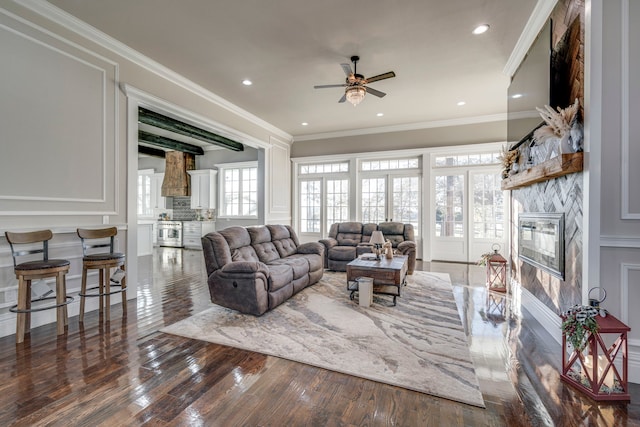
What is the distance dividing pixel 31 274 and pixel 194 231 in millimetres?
Answer: 6322

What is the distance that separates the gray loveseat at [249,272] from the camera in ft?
10.3

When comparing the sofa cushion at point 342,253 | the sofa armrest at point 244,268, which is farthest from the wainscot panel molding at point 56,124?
the sofa cushion at point 342,253

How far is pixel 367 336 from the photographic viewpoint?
268cm

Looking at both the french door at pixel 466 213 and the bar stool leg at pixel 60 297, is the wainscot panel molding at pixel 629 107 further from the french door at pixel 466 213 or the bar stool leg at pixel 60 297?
the bar stool leg at pixel 60 297

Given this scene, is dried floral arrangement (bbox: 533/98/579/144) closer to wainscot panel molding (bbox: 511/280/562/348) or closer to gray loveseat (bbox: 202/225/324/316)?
wainscot panel molding (bbox: 511/280/562/348)

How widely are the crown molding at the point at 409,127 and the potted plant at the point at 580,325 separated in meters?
5.41

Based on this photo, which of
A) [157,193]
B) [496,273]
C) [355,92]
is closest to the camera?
→ [355,92]

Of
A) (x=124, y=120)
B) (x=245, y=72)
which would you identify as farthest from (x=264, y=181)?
(x=124, y=120)

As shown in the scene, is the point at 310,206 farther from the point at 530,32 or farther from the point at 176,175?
the point at 530,32

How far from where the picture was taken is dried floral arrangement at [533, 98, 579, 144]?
2340 millimetres

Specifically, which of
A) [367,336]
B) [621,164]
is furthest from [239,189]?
[621,164]

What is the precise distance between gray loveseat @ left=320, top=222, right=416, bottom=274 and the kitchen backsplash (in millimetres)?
5313

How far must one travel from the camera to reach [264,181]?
685cm

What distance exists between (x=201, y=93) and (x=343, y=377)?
15.9ft
